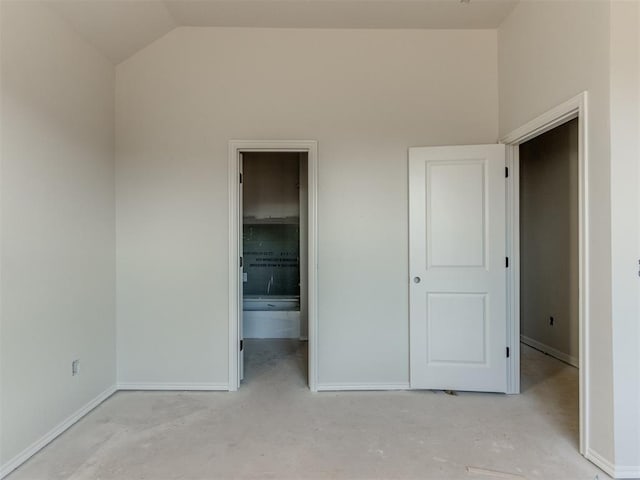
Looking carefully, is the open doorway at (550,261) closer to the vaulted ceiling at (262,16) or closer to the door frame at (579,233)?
the door frame at (579,233)

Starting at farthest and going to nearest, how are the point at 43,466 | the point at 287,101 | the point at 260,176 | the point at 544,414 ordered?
the point at 260,176 < the point at 287,101 < the point at 544,414 < the point at 43,466

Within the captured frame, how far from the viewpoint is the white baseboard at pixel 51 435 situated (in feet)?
6.31

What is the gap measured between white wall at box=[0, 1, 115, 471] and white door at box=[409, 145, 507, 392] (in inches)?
98.3

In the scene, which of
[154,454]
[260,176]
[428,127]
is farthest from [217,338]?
[260,176]

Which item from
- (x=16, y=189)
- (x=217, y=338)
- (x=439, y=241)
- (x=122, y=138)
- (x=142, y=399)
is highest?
(x=122, y=138)

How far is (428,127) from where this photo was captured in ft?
9.74

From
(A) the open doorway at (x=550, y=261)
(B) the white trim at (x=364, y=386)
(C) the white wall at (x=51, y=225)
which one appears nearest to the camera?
(C) the white wall at (x=51, y=225)

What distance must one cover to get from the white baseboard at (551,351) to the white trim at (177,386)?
337 centimetres

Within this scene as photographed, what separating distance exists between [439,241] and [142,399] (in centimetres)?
270

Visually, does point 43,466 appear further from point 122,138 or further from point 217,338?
point 122,138

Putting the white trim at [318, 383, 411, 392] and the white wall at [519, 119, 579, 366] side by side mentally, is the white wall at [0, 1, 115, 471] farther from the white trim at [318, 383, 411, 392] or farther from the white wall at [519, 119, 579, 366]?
the white wall at [519, 119, 579, 366]

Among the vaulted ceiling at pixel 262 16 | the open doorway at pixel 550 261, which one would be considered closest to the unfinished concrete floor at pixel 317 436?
the open doorway at pixel 550 261

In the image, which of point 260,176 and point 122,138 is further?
point 260,176

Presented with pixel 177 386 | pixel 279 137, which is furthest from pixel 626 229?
pixel 177 386
